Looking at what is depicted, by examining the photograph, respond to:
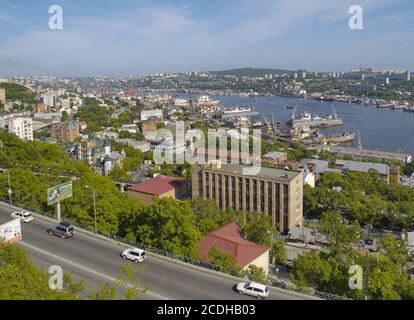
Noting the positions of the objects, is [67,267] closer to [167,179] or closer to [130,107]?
[167,179]

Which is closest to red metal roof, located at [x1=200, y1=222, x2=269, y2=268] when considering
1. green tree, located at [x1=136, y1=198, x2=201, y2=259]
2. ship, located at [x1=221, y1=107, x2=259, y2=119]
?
green tree, located at [x1=136, y1=198, x2=201, y2=259]

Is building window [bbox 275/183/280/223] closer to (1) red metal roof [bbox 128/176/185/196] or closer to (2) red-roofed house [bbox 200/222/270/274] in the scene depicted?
(1) red metal roof [bbox 128/176/185/196]

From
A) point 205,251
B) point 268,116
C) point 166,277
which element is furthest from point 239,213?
point 268,116

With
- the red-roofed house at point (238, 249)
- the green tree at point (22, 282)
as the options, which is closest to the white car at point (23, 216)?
the green tree at point (22, 282)

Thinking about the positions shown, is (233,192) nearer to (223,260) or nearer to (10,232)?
(223,260)

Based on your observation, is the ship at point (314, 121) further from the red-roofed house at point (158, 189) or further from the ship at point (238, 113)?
the red-roofed house at point (158, 189)
